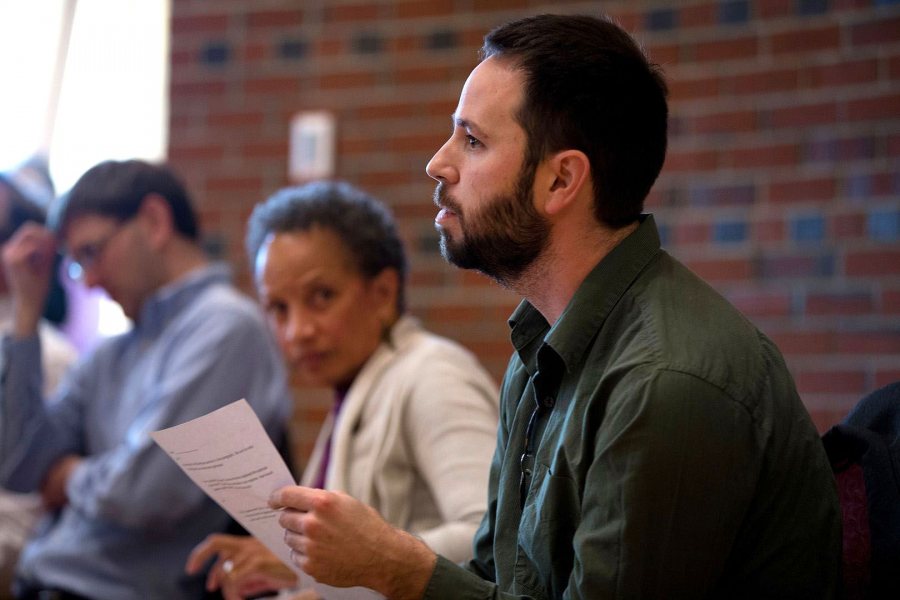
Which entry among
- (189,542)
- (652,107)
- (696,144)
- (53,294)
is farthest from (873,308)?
(53,294)

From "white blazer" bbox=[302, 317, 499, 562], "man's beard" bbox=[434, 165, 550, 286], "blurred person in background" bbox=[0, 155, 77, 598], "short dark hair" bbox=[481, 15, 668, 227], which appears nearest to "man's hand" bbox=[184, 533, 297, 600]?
"white blazer" bbox=[302, 317, 499, 562]

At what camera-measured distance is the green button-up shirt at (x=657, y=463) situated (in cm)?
97

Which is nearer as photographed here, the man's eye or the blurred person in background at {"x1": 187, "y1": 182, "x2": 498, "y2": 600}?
the blurred person in background at {"x1": 187, "y1": 182, "x2": 498, "y2": 600}

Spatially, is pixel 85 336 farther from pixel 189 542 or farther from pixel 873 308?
pixel 873 308

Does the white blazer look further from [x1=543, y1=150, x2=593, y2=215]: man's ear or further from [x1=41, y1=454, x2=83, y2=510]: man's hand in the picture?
[x1=41, y1=454, x2=83, y2=510]: man's hand

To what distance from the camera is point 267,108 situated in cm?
313

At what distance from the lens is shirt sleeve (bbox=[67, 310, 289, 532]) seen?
2156 millimetres

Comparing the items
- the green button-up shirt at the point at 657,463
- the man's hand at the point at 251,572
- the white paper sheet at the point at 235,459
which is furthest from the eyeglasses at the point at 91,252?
the green button-up shirt at the point at 657,463

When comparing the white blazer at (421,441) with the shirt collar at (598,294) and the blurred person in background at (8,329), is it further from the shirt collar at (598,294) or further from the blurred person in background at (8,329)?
the blurred person in background at (8,329)

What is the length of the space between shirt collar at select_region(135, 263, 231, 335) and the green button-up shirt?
4.69 ft

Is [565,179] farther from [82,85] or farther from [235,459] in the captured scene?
[82,85]

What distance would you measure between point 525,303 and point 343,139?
1.81 m

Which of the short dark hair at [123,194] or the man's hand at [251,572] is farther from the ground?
the short dark hair at [123,194]

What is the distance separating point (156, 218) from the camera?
2518mm
